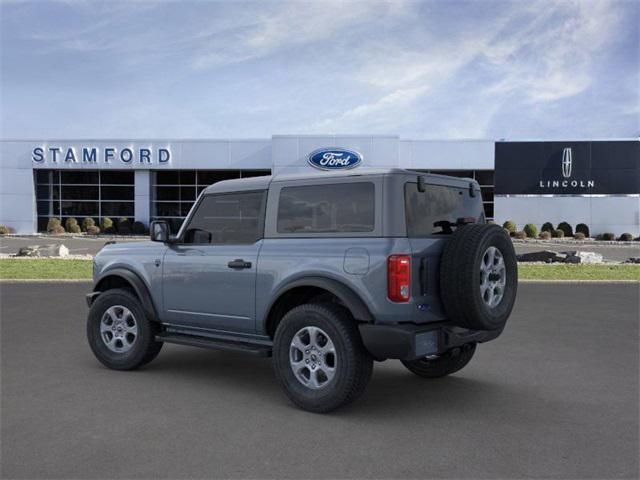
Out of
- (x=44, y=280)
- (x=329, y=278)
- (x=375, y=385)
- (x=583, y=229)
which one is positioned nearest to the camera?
(x=329, y=278)

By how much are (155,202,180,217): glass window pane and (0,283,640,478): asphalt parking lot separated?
35.5m

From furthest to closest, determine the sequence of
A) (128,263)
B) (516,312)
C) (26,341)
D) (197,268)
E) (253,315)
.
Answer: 1. (516,312)
2. (26,341)
3. (128,263)
4. (197,268)
5. (253,315)

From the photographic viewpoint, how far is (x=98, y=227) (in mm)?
41312

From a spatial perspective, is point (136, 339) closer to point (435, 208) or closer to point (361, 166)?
point (435, 208)

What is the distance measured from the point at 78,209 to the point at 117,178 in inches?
138

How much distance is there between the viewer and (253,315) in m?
5.76

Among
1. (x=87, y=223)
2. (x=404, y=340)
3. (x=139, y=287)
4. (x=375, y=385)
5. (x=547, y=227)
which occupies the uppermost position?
(x=87, y=223)

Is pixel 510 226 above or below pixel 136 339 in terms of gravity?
above

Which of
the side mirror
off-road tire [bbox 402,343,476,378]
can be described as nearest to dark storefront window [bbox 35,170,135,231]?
the side mirror

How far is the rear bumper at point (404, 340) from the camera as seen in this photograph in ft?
15.9

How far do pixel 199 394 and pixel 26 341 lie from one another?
367 centimetres

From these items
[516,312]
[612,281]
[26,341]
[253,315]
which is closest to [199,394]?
[253,315]

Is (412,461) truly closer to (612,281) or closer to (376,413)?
(376,413)

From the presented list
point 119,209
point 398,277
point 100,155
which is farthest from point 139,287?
point 119,209
